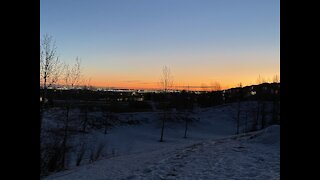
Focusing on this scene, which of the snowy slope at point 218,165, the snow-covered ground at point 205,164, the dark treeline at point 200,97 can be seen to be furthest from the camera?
the dark treeline at point 200,97

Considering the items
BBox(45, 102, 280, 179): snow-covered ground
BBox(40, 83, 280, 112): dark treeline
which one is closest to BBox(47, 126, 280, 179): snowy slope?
BBox(45, 102, 280, 179): snow-covered ground

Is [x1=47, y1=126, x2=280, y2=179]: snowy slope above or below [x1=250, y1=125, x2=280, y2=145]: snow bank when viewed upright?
below

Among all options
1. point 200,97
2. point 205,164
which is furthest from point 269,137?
point 200,97

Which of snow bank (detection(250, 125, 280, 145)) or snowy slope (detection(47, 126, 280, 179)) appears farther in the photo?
snow bank (detection(250, 125, 280, 145))

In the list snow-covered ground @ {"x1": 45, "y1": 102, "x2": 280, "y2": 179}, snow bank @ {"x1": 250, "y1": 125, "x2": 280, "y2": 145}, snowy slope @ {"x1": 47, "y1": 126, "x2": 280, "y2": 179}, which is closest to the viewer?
snowy slope @ {"x1": 47, "y1": 126, "x2": 280, "y2": 179}

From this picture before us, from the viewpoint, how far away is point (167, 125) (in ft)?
175

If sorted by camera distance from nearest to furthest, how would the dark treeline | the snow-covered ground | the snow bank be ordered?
1. the snow-covered ground
2. the snow bank
3. the dark treeline

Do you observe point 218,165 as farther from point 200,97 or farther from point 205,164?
point 200,97

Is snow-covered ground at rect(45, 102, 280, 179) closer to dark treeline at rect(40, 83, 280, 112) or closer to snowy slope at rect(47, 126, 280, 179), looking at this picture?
snowy slope at rect(47, 126, 280, 179)

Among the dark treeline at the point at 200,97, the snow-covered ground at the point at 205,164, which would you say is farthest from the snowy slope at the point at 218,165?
A: the dark treeline at the point at 200,97

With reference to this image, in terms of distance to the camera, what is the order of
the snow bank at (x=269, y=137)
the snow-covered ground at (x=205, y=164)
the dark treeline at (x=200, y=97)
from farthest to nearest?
the dark treeline at (x=200, y=97), the snow bank at (x=269, y=137), the snow-covered ground at (x=205, y=164)

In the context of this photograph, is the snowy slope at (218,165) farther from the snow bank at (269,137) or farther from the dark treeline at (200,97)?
the dark treeline at (200,97)
